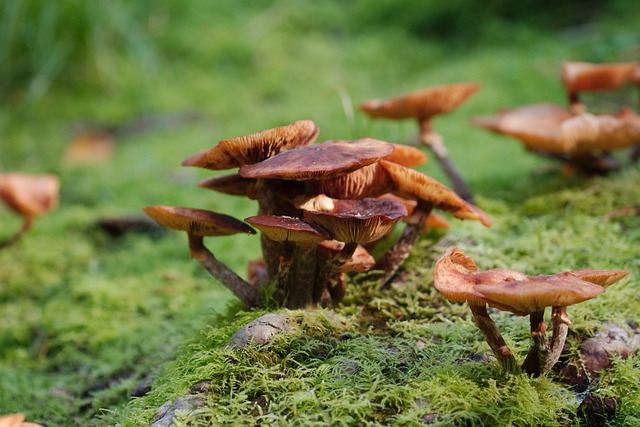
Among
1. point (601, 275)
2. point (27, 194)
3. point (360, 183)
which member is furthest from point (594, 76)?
point (27, 194)

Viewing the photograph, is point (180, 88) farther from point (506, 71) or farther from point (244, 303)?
point (244, 303)

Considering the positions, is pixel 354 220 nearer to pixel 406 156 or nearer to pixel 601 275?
pixel 406 156

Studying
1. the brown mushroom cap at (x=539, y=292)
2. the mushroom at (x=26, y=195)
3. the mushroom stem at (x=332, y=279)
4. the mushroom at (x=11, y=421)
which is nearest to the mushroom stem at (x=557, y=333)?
the brown mushroom cap at (x=539, y=292)

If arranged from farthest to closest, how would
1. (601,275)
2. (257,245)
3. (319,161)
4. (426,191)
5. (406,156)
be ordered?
(257,245) < (406,156) < (426,191) < (319,161) < (601,275)

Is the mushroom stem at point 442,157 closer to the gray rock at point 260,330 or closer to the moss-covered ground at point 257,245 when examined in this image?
the moss-covered ground at point 257,245

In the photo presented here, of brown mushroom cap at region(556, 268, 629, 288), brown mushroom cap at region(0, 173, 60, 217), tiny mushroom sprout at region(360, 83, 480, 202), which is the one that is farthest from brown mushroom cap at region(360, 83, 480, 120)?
brown mushroom cap at region(0, 173, 60, 217)
